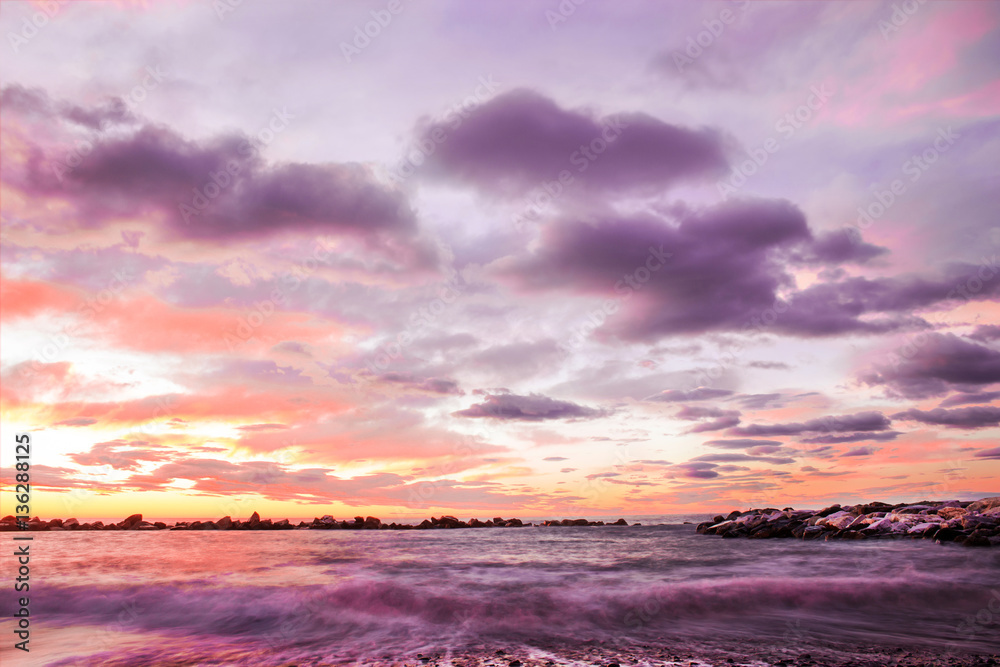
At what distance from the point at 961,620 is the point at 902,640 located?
4761 millimetres

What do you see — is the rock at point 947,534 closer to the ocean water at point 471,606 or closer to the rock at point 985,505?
the ocean water at point 471,606

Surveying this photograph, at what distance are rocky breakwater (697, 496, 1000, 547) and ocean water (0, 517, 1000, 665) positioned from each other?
299 inches

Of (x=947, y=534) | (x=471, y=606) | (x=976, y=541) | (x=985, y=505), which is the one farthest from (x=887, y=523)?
(x=471, y=606)

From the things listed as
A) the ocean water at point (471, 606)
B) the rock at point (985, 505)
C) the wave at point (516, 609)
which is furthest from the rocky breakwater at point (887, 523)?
the wave at point (516, 609)

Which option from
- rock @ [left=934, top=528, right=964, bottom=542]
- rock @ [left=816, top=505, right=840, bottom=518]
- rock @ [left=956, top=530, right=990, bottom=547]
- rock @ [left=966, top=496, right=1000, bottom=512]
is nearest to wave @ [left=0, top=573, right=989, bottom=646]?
rock @ [left=956, top=530, right=990, bottom=547]

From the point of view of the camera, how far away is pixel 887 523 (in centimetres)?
3997

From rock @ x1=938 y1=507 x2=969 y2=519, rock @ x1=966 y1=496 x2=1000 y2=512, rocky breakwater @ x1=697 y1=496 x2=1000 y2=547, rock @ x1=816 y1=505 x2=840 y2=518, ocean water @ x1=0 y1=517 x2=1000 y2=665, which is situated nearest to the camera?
ocean water @ x1=0 y1=517 x2=1000 y2=665

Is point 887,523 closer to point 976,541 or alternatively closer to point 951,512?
point 951,512

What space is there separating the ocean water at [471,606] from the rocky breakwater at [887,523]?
24.9 ft

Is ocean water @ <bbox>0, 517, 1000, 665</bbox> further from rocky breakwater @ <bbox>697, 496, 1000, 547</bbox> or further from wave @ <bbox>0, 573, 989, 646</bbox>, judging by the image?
rocky breakwater @ <bbox>697, 496, 1000, 547</bbox>

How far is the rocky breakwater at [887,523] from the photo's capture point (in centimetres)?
3291

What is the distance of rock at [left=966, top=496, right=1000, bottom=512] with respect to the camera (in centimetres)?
3781

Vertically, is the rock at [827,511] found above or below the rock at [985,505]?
below

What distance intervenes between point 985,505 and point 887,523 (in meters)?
7.04
